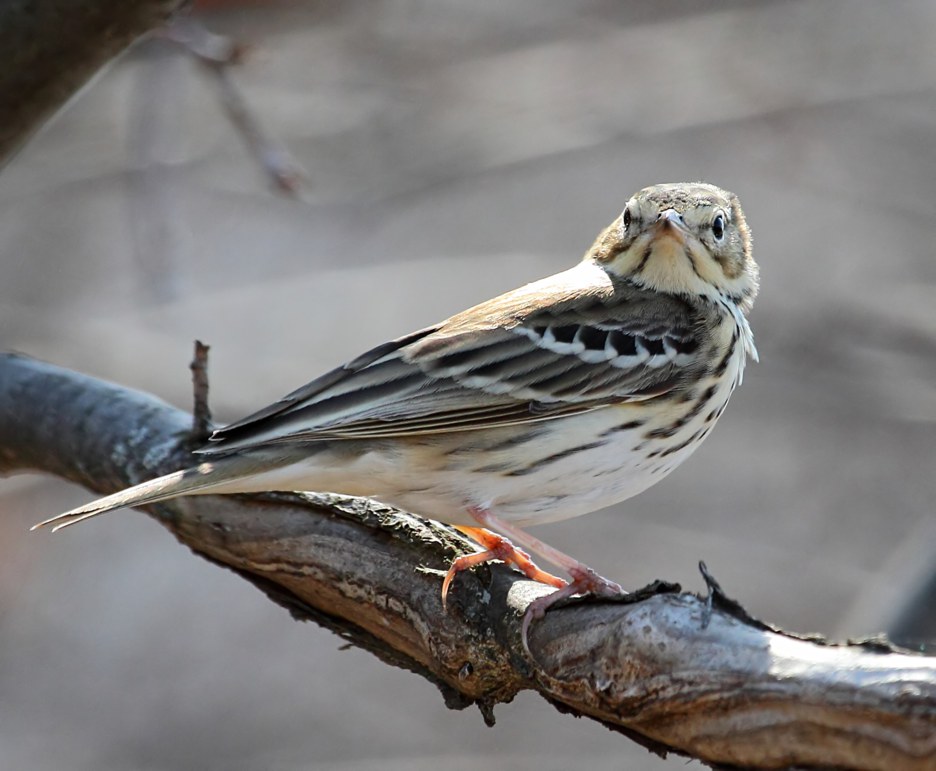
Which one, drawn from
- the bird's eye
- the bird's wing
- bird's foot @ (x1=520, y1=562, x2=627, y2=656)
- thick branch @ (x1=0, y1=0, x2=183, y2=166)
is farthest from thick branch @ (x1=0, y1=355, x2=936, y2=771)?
the bird's eye

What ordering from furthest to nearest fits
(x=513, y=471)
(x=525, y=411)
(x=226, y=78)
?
(x=226, y=78), (x=525, y=411), (x=513, y=471)

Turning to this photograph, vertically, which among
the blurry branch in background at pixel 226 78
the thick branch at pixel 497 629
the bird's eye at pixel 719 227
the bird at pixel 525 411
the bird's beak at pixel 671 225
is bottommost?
the thick branch at pixel 497 629

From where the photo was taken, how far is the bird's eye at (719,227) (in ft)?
14.9

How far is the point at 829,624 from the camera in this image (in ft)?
25.7

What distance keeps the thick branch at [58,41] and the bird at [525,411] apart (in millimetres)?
1183

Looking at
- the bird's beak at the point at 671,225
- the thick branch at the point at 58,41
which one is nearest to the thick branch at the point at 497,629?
the thick branch at the point at 58,41

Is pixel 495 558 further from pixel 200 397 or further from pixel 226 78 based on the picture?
pixel 226 78

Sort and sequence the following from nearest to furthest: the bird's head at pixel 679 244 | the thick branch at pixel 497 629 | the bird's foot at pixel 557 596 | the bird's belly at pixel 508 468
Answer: the thick branch at pixel 497 629 < the bird's foot at pixel 557 596 < the bird's belly at pixel 508 468 < the bird's head at pixel 679 244

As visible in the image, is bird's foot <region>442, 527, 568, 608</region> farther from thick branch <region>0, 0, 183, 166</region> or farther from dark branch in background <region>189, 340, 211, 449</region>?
thick branch <region>0, 0, 183, 166</region>

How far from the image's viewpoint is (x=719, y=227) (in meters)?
4.57

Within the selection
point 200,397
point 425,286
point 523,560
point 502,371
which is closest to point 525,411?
point 502,371

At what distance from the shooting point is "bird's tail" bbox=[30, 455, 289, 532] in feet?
11.2

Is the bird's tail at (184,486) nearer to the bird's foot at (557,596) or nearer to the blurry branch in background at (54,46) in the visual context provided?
the bird's foot at (557,596)

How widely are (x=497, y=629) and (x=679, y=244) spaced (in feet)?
5.21
